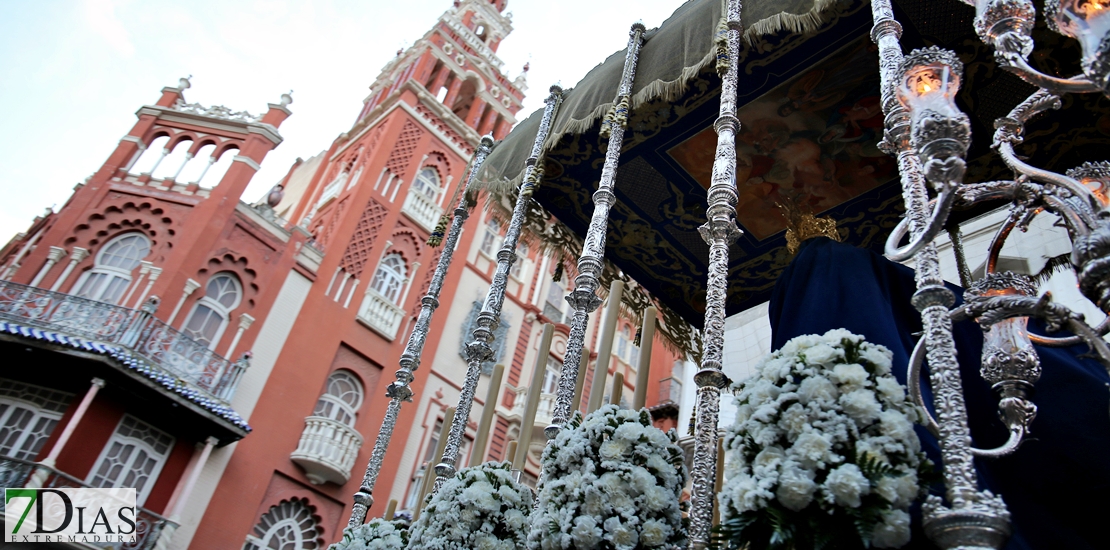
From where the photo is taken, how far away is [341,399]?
15.9m

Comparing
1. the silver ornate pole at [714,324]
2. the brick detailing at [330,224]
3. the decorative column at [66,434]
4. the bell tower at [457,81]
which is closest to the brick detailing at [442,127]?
the bell tower at [457,81]

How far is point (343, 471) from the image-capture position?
14.5m

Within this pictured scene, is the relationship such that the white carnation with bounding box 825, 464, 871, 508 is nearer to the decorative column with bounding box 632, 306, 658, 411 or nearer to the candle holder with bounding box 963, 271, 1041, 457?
the candle holder with bounding box 963, 271, 1041, 457

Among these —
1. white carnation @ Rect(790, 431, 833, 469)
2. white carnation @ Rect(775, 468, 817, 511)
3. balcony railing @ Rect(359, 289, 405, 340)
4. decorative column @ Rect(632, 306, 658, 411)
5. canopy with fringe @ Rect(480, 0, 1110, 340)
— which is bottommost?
white carnation @ Rect(775, 468, 817, 511)

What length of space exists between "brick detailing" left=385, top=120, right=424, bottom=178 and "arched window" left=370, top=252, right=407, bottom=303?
2.46m

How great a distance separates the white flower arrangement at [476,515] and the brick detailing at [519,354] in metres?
15.4

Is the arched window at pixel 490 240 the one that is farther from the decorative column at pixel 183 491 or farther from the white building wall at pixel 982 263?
the white building wall at pixel 982 263

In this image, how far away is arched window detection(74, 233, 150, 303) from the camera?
44.6 feet

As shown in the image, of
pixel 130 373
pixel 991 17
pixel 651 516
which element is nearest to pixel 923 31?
pixel 991 17

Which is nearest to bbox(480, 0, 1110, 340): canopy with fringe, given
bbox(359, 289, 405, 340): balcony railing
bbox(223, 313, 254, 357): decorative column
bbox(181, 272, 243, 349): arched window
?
bbox(223, 313, 254, 357): decorative column

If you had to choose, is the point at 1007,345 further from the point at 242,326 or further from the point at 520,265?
the point at 520,265

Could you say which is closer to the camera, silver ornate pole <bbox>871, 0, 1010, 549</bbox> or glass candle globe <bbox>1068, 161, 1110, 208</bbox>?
silver ornate pole <bbox>871, 0, 1010, 549</bbox>

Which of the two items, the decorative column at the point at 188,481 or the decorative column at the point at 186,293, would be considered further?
the decorative column at the point at 186,293

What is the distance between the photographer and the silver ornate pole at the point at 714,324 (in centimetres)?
268
